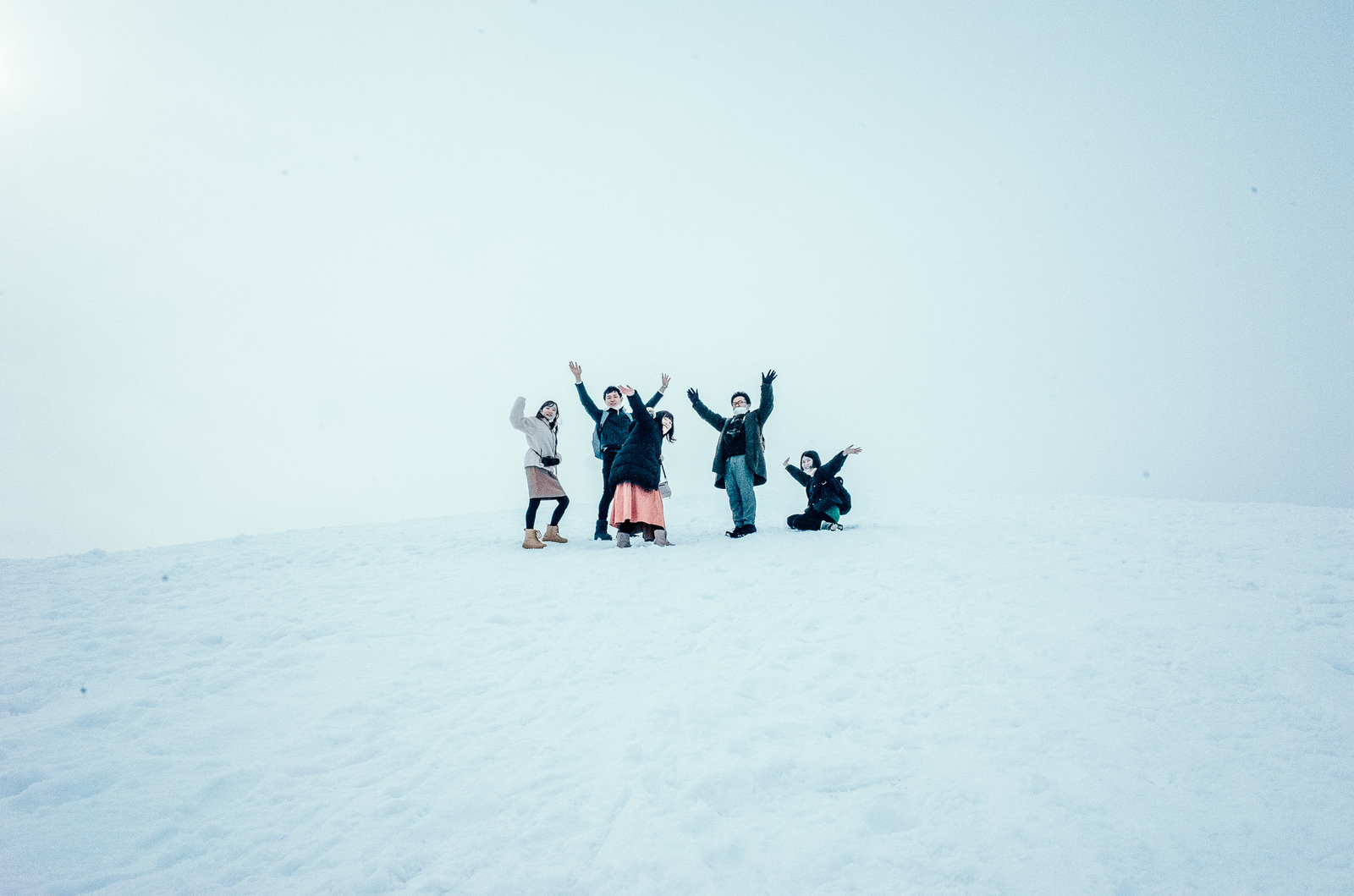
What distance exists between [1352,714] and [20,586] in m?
13.1

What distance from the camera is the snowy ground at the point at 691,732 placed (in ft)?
10.0

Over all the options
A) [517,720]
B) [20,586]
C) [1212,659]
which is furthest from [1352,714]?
[20,586]

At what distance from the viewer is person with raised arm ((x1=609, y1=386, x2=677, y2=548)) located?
8898 millimetres

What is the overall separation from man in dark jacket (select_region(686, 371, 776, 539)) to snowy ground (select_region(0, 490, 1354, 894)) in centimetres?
249

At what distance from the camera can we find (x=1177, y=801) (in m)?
3.38

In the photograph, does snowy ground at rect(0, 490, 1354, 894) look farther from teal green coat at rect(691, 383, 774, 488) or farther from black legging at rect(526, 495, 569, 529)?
teal green coat at rect(691, 383, 774, 488)

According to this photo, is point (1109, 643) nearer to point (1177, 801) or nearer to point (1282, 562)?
point (1177, 801)

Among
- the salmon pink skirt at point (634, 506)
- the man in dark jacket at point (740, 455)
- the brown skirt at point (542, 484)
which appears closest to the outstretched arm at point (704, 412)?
the man in dark jacket at point (740, 455)

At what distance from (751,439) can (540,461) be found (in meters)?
3.26

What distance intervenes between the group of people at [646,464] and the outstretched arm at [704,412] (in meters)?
0.01

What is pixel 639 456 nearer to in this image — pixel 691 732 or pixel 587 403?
pixel 587 403

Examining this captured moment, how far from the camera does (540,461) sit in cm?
924

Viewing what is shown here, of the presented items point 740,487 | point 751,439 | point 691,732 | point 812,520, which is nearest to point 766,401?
point 751,439

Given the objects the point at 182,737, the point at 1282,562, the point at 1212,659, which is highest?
the point at 1282,562
